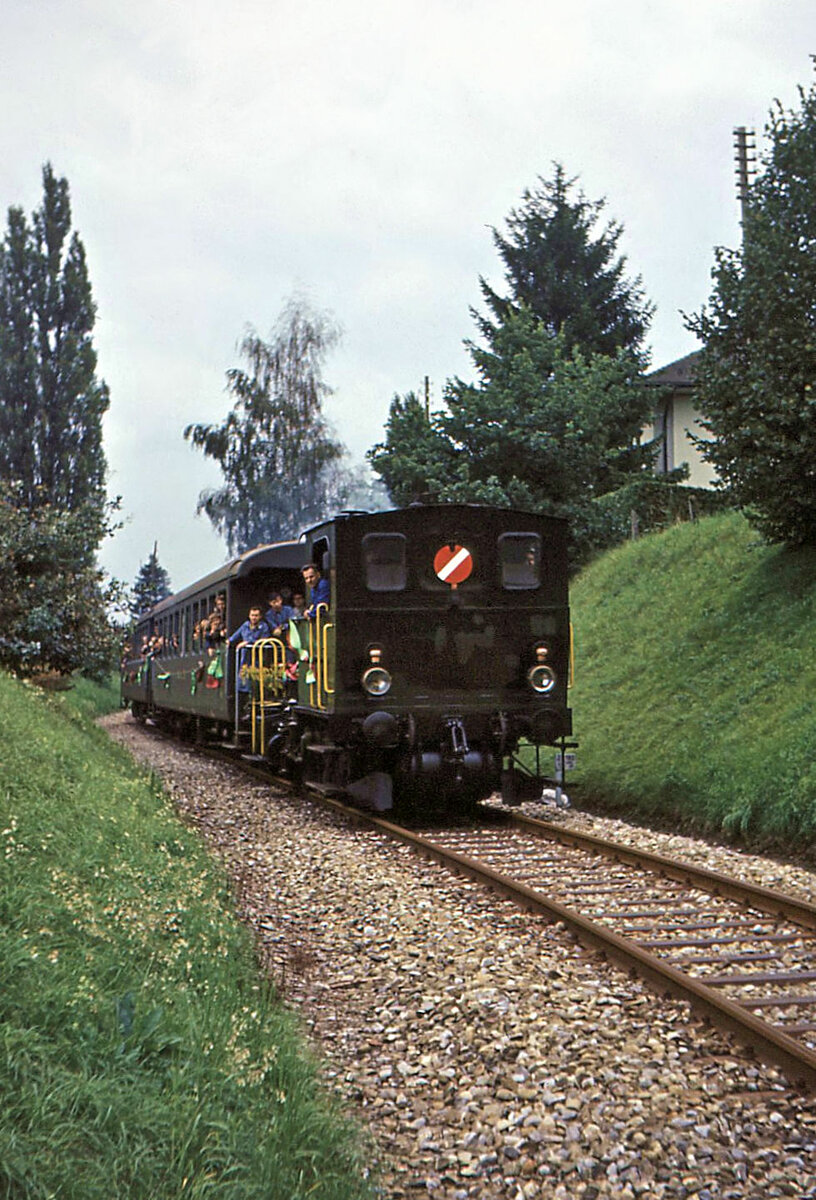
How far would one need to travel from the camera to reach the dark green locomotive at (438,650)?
12.0m

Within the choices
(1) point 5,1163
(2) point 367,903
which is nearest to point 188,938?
(2) point 367,903

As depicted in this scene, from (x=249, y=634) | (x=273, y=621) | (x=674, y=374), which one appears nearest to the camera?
(x=249, y=634)

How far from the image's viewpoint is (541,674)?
1238 centimetres

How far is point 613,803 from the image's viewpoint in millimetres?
13758

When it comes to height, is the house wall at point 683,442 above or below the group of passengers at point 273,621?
above

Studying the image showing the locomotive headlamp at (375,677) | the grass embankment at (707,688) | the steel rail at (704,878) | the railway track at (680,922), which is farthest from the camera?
the locomotive headlamp at (375,677)

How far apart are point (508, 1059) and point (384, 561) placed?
7.53 meters

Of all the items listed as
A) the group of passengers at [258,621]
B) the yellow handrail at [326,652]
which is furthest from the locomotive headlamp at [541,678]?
the group of passengers at [258,621]

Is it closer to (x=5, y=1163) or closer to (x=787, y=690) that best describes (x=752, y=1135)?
(x=5, y=1163)

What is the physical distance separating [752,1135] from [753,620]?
12.8m

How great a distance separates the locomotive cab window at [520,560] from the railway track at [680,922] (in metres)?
2.61

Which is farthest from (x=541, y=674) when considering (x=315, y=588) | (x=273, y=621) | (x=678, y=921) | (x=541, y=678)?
(x=273, y=621)

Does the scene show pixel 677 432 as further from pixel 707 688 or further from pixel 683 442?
pixel 707 688

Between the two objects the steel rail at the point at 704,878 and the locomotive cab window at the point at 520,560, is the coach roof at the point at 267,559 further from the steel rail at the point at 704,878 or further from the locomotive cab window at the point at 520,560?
the steel rail at the point at 704,878
